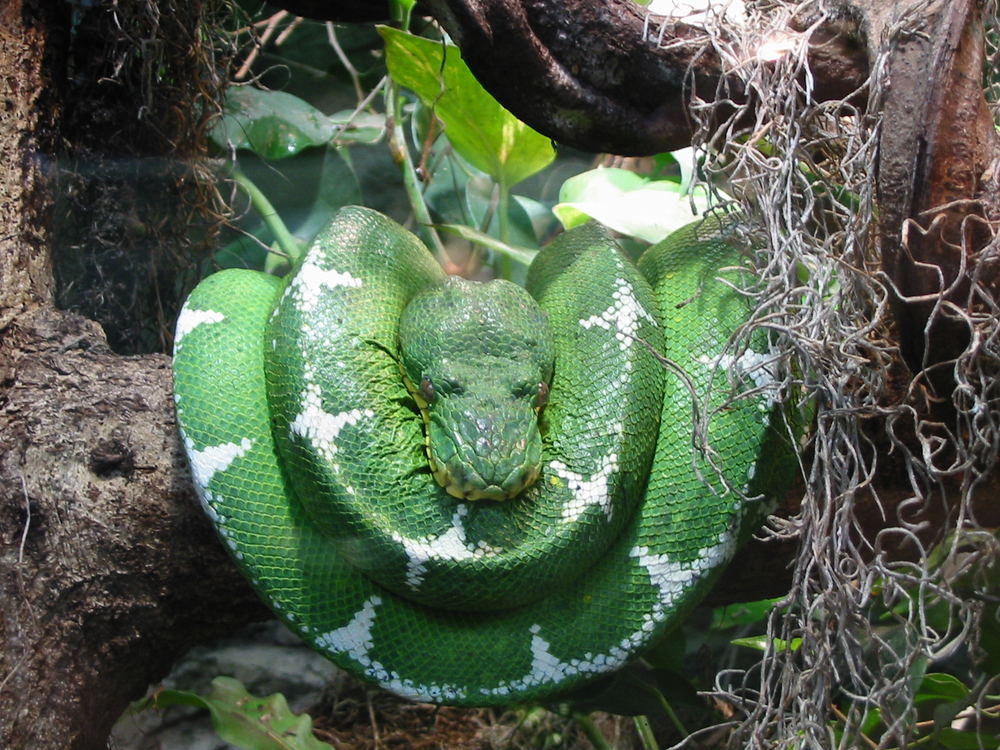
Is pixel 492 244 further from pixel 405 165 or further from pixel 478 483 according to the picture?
pixel 478 483

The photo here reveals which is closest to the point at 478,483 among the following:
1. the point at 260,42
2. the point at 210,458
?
the point at 210,458

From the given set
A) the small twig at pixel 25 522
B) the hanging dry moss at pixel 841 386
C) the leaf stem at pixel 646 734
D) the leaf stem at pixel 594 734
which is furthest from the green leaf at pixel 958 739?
the small twig at pixel 25 522

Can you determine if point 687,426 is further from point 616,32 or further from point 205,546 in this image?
point 205,546

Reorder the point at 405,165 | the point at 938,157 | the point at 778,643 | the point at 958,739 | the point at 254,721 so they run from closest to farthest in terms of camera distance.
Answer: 1. the point at 938,157
2. the point at 958,739
3. the point at 778,643
4. the point at 254,721
5. the point at 405,165

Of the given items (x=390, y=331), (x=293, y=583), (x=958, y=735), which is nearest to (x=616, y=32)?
(x=390, y=331)

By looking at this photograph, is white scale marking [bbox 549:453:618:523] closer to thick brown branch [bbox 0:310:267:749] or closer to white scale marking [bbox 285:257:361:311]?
white scale marking [bbox 285:257:361:311]

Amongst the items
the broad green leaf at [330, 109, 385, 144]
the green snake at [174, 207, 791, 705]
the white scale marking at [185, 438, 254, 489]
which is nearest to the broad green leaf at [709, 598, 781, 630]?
the green snake at [174, 207, 791, 705]
